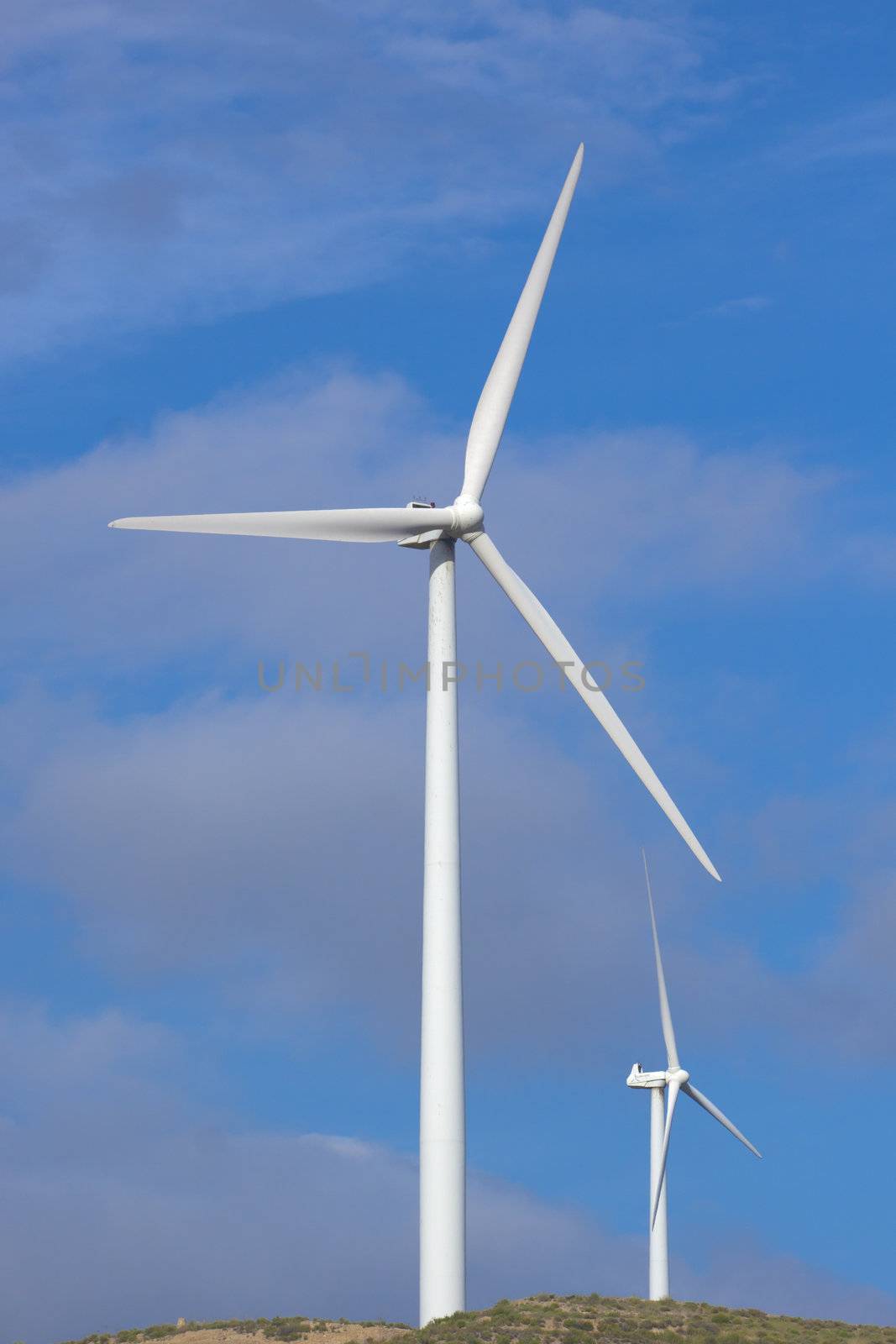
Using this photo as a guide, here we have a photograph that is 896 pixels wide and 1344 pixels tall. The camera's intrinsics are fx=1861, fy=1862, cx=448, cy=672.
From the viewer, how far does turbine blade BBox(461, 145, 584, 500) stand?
61625 mm

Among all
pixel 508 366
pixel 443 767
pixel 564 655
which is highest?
pixel 508 366

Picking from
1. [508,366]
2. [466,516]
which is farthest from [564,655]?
[508,366]

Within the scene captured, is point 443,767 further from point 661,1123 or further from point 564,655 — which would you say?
point 661,1123

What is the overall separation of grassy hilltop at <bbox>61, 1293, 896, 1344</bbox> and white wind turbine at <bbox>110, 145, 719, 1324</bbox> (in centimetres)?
796

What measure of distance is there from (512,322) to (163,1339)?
40.6 meters

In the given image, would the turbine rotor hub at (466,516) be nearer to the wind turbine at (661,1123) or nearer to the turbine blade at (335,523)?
the turbine blade at (335,523)

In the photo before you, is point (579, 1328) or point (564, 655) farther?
point (579, 1328)

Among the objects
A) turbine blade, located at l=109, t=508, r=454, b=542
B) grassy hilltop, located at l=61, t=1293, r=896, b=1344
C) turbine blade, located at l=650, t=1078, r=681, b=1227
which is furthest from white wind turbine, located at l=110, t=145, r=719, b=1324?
turbine blade, located at l=650, t=1078, r=681, b=1227

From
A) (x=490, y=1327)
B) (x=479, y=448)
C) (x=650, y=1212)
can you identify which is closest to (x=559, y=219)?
(x=479, y=448)

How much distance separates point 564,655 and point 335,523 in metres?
8.56

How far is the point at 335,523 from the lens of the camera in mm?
57812

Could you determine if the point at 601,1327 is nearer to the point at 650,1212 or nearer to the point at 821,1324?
the point at 821,1324

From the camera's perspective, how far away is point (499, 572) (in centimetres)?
5959

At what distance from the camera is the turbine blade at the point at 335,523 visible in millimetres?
56188
